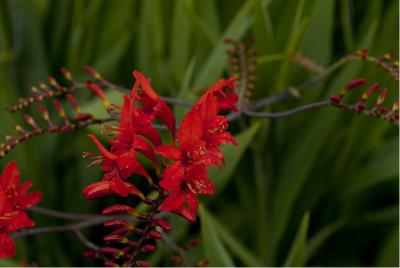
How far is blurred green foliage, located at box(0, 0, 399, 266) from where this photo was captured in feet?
3.39

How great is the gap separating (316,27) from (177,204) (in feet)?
2.16

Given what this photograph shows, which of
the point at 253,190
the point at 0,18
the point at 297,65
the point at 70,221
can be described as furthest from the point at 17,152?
the point at 297,65

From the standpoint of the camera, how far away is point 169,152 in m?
0.53

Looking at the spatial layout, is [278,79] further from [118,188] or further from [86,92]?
[118,188]

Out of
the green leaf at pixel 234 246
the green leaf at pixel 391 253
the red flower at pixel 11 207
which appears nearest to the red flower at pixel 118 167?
the red flower at pixel 11 207

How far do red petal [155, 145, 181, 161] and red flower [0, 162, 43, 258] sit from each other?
207 millimetres

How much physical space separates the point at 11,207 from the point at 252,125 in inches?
19.1

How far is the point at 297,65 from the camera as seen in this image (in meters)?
1.10

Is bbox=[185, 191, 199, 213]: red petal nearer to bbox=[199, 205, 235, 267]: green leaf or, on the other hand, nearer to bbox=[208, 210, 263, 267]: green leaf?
bbox=[199, 205, 235, 267]: green leaf

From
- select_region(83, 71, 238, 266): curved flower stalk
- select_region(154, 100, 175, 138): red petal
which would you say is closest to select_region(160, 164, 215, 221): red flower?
select_region(83, 71, 238, 266): curved flower stalk

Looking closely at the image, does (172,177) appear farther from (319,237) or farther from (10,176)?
(319,237)

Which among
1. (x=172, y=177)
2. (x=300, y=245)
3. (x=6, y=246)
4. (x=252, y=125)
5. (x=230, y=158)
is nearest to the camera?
(x=172, y=177)

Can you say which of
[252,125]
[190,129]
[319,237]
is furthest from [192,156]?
[319,237]

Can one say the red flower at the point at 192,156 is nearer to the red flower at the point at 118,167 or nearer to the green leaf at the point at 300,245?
the red flower at the point at 118,167
